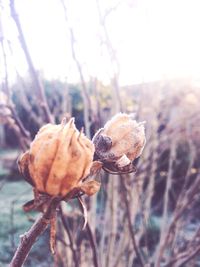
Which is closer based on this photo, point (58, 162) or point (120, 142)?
point (58, 162)

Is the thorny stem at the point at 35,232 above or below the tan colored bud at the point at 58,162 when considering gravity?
below

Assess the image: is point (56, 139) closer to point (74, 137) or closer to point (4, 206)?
point (74, 137)

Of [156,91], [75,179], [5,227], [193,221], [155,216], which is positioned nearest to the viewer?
[75,179]

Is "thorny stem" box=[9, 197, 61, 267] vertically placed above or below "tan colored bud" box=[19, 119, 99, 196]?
below

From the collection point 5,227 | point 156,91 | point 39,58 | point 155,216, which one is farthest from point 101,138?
point 155,216

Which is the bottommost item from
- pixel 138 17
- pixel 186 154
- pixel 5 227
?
pixel 186 154
